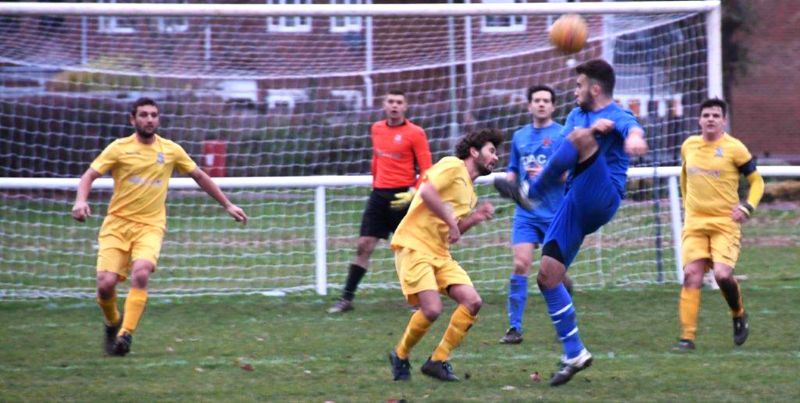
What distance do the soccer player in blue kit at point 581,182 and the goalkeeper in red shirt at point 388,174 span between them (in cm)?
311

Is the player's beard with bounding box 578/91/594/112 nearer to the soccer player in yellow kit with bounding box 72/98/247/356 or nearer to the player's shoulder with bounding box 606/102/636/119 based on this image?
the player's shoulder with bounding box 606/102/636/119

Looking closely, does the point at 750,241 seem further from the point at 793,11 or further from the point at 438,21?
the point at 793,11

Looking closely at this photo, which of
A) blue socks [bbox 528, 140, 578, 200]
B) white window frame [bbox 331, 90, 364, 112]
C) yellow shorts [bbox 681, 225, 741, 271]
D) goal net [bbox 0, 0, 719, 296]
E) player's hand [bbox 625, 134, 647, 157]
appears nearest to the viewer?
player's hand [bbox 625, 134, 647, 157]

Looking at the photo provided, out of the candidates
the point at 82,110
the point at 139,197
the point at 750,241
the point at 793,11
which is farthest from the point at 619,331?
the point at 793,11

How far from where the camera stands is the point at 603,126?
653 cm

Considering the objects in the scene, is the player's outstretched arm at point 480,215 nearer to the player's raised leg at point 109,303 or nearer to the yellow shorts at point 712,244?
the yellow shorts at point 712,244

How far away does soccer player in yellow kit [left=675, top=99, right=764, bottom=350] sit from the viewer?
8.23 metres

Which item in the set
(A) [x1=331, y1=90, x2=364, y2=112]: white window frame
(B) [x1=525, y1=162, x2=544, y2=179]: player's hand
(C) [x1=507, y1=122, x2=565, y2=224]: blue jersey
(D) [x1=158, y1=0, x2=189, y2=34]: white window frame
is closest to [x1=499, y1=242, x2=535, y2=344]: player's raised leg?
(C) [x1=507, y1=122, x2=565, y2=224]: blue jersey

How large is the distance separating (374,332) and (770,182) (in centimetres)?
1222

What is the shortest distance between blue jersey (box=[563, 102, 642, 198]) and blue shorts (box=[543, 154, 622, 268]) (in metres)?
0.07

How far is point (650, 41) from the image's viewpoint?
12.2m

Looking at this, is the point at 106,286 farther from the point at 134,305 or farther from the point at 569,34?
the point at 569,34

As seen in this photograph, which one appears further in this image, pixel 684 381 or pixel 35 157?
pixel 35 157

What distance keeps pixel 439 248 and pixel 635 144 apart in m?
1.66
